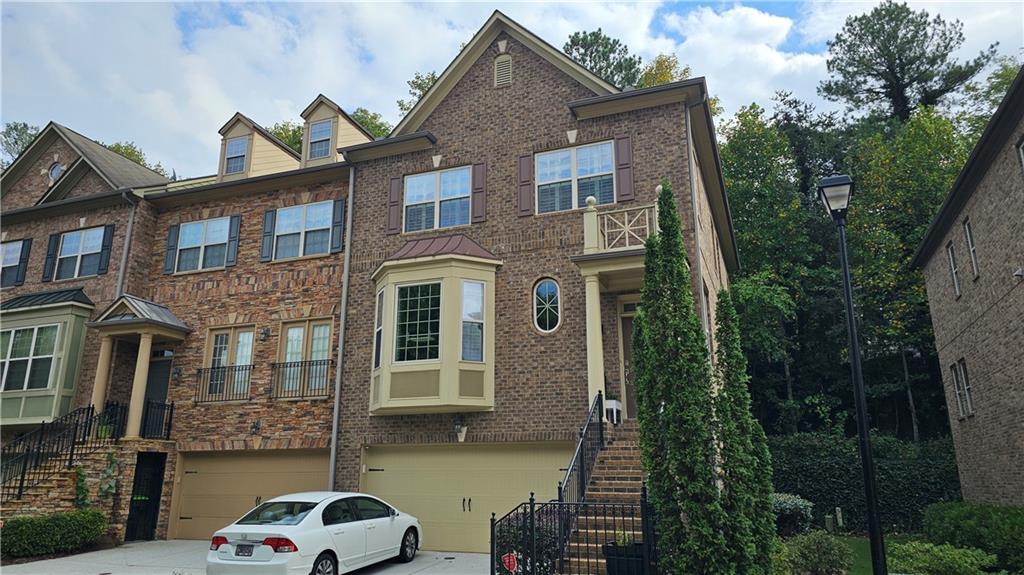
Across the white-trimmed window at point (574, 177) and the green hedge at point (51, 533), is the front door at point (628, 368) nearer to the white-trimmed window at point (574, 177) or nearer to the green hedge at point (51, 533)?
the white-trimmed window at point (574, 177)

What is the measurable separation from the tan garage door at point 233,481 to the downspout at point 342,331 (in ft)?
2.14

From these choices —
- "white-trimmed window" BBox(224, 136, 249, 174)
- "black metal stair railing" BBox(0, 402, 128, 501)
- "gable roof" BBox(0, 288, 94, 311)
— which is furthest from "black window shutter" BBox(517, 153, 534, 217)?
"gable roof" BBox(0, 288, 94, 311)

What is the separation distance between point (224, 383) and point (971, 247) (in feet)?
56.7

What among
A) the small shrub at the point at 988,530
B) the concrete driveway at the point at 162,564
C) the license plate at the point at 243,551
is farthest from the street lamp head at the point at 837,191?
the license plate at the point at 243,551

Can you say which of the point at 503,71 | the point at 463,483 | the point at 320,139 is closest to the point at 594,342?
the point at 463,483

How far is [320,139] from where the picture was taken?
17547mm

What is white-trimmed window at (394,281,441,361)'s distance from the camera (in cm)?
1297

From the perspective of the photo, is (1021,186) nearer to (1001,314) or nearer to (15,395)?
(1001,314)

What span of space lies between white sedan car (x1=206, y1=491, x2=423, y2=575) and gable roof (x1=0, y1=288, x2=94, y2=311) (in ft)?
35.0

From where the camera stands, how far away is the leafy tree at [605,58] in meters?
31.2

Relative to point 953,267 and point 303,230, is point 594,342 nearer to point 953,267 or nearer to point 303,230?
point 303,230

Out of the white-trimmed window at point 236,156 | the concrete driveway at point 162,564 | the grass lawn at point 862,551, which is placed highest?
the white-trimmed window at point 236,156

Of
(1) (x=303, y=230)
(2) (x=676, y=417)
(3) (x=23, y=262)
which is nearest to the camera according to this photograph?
(2) (x=676, y=417)

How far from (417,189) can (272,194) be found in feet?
14.2
